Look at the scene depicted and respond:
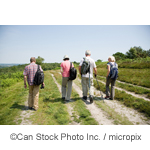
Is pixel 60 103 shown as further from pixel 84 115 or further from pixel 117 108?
pixel 117 108

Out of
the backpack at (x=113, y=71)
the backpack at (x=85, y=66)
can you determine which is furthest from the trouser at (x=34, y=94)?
the backpack at (x=113, y=71)

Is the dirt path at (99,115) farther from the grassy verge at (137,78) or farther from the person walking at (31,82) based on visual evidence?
the grassy verge at (137,78)

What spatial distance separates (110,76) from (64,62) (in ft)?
8.92

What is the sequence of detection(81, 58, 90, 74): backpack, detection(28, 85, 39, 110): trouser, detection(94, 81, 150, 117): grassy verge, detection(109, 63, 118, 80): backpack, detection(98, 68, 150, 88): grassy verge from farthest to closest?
detection(98, 68, 150, 88): grassy verge
detection(109, 63, 118, 80): backpack
detection(81, 58, 90, 74): backpack
detection(28, 85, 39, 110): trouser
detection(94, 81, 150, 117): grassy verge

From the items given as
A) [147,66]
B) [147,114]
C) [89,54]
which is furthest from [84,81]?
[147,66]

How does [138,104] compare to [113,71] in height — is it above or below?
below

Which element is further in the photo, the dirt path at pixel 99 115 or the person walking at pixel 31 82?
the person walking at pixel 31 82

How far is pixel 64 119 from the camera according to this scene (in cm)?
407

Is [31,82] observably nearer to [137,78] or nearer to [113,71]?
[113,71]

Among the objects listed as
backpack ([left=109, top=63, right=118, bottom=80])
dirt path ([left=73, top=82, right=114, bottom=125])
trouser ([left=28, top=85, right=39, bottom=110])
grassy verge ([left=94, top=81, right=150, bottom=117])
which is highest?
backpack ([left=109, top=63, right=118, bottom=80])

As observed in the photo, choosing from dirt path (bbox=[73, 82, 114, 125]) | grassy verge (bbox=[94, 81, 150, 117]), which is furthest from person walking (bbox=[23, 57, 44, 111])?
grassy verge (bbox=[94, 81, 150, 117])

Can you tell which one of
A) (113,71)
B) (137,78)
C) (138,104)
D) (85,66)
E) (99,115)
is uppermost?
(85,66)

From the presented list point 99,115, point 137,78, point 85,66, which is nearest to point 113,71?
point 85,66

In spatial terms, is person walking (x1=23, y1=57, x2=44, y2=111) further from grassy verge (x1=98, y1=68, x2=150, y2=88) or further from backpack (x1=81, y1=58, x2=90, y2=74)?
grassy verge (x1=98, y1=68, x2=150, y2=88)
